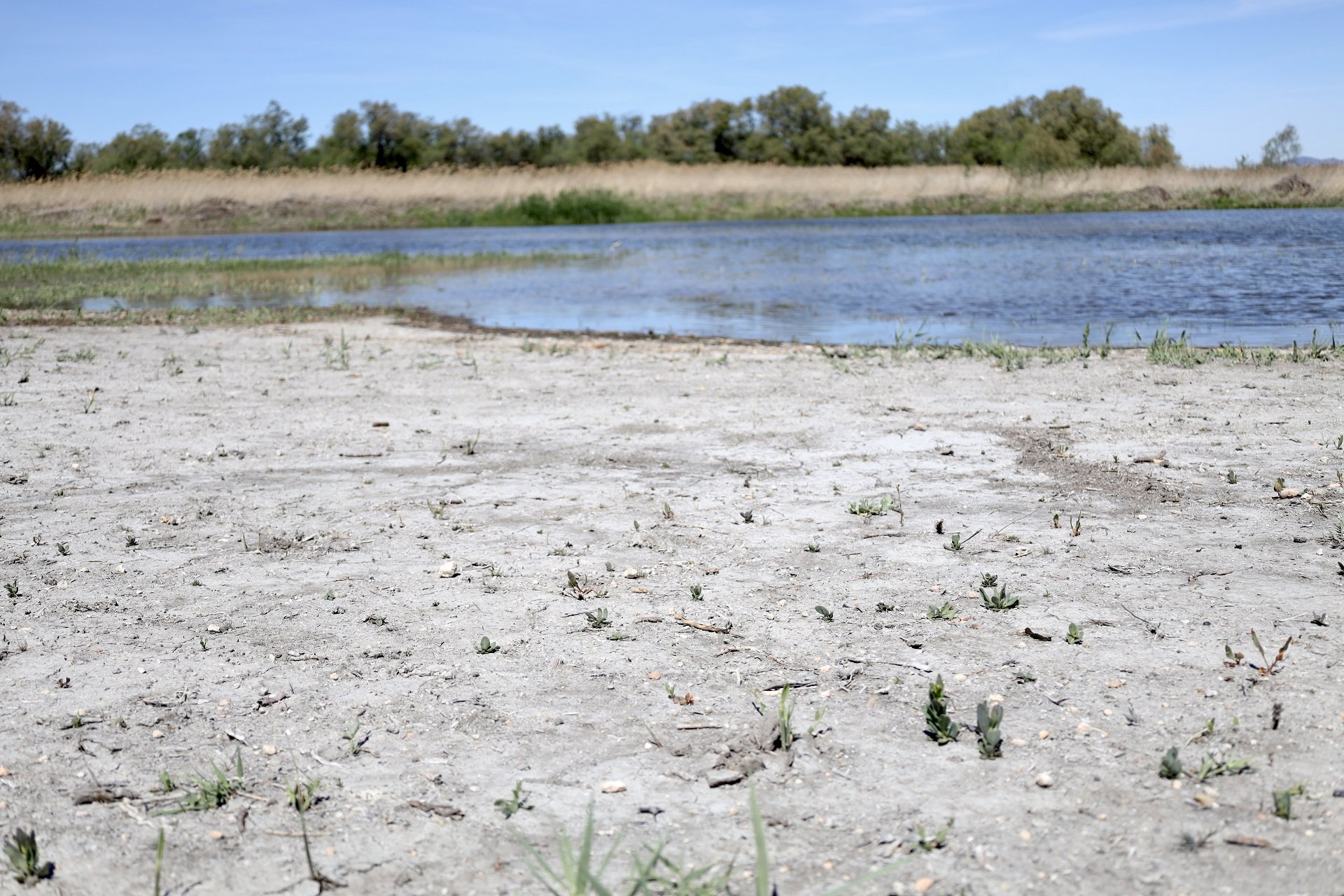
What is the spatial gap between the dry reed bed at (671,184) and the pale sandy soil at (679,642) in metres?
37.8

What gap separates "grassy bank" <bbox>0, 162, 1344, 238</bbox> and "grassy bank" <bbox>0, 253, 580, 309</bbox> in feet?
53.8

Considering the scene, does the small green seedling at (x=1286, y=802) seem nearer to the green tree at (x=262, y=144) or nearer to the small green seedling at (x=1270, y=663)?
the small green seedling at (x=1270, y=663)

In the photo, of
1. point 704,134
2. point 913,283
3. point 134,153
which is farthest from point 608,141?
point 913,283

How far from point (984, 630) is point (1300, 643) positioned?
3.17ft

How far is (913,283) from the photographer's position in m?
17.3

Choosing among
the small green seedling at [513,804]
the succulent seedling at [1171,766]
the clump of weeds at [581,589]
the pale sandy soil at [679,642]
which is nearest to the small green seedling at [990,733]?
the pale sandy soil at [679,642]

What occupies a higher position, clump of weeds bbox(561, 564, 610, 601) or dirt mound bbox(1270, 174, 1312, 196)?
dirt mound bbox(1270, 174, 1312, 196)

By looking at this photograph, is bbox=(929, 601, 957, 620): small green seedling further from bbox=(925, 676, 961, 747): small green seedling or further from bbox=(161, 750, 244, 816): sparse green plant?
bbox=(161, 750, 244, 816): sparse green plant

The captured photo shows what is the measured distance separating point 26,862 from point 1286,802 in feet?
9.60

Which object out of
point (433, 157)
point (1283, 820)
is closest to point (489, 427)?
point (1283, 820)

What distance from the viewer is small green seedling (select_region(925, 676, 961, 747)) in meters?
2.91

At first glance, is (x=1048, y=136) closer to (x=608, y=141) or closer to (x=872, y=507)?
(x=608, y=141)

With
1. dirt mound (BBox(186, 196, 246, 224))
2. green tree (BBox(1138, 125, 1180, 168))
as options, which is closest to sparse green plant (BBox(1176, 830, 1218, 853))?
dirt mound (BBox(186, 196, 246, 224))

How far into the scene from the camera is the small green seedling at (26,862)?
7.81 feet
